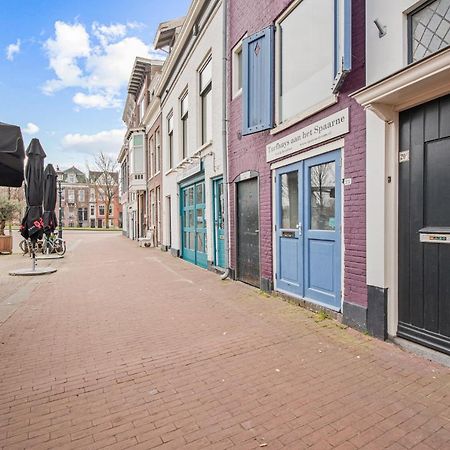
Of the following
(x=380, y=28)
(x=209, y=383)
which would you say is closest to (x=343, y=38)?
(x=380, y=28)

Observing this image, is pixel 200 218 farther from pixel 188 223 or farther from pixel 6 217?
pixel 6 217

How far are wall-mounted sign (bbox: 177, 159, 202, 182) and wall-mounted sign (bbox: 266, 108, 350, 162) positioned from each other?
3874 mm

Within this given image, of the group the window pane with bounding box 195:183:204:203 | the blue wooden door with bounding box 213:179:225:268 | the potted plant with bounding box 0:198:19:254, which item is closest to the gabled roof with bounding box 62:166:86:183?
the potted plant with bounding box 0:198:19:254

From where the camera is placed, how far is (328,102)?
474cm

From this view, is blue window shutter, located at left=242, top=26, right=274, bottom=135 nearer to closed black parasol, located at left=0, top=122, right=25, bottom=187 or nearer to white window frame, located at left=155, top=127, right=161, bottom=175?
closed black parasol, located at left=0, top=122, right=25, bottom=187

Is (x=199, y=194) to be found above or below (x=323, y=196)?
above

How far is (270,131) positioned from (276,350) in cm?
395

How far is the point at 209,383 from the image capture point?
306cm

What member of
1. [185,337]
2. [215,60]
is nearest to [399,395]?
[185,337]

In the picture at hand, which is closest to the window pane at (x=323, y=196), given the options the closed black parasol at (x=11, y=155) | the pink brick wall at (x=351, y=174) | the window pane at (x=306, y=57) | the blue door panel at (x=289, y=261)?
the pink brick wall at (x=351, y=174)

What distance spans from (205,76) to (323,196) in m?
6.51

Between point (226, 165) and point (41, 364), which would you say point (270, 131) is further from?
point (41, 364)

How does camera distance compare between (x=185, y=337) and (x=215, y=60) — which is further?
(x=215, y=60)

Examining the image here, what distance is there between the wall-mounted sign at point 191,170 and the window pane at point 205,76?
7.09 feet
